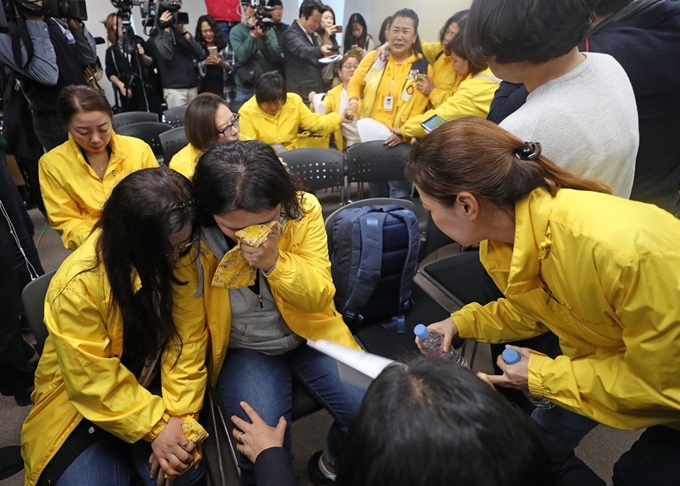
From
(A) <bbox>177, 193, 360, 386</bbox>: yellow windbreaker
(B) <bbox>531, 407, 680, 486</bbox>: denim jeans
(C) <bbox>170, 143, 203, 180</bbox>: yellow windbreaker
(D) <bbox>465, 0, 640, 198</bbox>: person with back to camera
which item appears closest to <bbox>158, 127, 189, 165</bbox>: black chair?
(C) <bbox>170, 143, 203, 180</bbox>: yellow windbreaker

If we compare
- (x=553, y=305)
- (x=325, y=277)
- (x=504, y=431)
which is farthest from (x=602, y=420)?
(x=325, y=277)

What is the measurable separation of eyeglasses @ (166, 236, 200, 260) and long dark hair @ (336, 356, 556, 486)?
2.76 feet

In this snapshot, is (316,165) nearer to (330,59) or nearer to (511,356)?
(511,356)

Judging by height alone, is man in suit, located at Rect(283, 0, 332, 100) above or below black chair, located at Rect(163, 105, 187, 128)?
above

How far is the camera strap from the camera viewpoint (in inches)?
94.6

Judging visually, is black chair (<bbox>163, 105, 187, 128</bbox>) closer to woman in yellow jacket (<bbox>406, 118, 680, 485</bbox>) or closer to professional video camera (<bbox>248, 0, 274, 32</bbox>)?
professional video camera (<bbox>248, 0, 274, 32</bbox>)

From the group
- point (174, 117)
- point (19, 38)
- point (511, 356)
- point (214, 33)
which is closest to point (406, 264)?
point (511, 356)

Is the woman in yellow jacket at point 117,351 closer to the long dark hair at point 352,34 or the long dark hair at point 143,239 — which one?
the long dark hair at point 143,239

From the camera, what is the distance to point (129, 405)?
1147 millimetres

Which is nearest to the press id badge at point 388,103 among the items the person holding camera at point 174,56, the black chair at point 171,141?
the black chair at point 171,141

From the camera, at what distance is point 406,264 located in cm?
174

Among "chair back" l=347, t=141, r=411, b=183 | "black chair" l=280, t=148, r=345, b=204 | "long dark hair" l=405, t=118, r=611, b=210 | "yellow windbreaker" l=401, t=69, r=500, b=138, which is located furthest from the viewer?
"chair back" l=347, t=141, r=411, b=183

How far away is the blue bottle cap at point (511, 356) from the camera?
1.04m

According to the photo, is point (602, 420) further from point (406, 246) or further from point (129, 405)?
point (129, 405)
